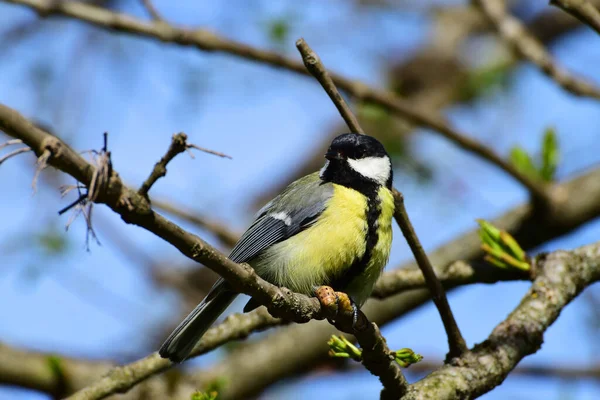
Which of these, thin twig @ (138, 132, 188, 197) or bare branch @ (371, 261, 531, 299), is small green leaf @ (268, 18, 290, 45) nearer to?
bare branch @ (371, 261, 531, 299)

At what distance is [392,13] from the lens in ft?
26.1

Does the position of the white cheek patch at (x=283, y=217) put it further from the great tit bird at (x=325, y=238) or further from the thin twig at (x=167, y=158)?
the thin twig at (x=167, y=158)

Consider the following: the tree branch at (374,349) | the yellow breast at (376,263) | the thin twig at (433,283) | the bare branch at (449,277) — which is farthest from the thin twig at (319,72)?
the bare branch at (449,277)

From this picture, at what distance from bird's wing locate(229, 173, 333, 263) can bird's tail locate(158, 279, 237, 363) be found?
0.78 ft

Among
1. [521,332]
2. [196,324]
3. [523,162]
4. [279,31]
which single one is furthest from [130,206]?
[279,31]

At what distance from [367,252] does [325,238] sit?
0.18 metres

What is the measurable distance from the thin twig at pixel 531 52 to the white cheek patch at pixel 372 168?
3.57 feet

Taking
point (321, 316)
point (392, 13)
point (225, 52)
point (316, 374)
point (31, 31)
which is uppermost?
point (392, 13)

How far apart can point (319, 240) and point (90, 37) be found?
4.83 meters

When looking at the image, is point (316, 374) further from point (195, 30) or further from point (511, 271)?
point (195, 30)

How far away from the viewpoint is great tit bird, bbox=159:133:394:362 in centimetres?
273

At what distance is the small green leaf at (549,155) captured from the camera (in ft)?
10.7

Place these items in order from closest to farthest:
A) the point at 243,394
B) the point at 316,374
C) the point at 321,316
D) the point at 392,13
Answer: the point at 321,316, the point at 243,394, the point at 316,374, the point at 392,13

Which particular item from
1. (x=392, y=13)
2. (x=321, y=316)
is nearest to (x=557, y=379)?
(x=321, y=316)
